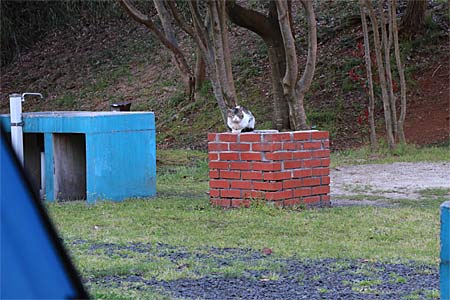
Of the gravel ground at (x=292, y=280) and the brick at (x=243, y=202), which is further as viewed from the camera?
the brick at (x=243, y=202)

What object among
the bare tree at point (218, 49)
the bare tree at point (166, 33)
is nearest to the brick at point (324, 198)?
the bare tree at point (218, 49)

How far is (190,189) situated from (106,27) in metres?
18.6

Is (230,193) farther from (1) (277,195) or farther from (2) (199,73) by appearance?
(2) (199,73)

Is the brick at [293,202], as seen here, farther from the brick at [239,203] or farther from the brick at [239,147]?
the brick at [239,147]

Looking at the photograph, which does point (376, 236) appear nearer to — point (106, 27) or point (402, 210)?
point (402, 210)

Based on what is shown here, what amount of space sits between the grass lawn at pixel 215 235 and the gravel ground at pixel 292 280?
0.19ft

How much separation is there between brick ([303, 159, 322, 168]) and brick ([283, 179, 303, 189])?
20 cm

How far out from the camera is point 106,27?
28875mm

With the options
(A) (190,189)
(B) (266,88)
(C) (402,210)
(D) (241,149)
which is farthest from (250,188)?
(B) (266,88)

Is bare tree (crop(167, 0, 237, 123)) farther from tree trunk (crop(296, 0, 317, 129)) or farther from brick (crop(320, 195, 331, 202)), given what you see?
brick (crop(320, 195, 331, 202))

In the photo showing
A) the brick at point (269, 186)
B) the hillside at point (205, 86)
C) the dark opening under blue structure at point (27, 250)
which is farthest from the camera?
the hillside at point (205, 86)

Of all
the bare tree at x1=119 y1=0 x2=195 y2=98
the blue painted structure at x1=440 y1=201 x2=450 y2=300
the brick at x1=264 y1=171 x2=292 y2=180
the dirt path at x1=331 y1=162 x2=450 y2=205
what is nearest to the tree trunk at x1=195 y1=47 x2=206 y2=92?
the bare tree at x1=119 y1=0 x2=195 y2=98

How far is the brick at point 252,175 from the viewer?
8.72 metres

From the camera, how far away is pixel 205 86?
867 inches
